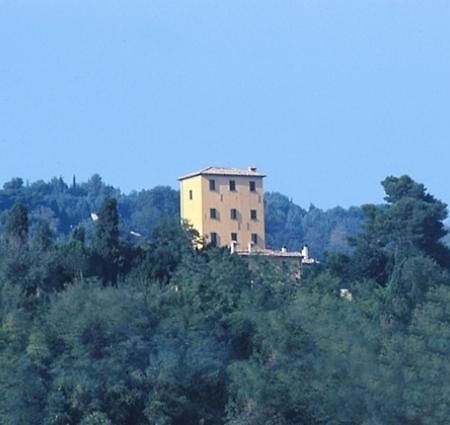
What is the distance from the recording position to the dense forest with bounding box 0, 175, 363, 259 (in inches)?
3355

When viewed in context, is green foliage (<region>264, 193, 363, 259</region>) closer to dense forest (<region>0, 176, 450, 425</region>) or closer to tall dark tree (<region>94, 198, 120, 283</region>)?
tall dark tree (<region>94, 198, 120, 283</region>)

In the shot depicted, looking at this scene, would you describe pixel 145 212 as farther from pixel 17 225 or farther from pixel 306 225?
pixel 17 225

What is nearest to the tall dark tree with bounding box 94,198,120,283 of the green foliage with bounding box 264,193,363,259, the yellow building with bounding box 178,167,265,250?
the yellow building with bounding box 178,167,265,250

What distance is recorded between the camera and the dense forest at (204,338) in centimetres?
3334

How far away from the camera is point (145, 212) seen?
290 feet

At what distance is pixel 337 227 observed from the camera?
9812 centimetres

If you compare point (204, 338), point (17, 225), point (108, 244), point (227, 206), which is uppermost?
point (227, 206)

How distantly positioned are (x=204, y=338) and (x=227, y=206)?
1583 centimetres

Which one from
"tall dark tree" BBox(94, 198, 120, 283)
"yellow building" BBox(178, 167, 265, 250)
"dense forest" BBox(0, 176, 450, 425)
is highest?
"yellow building" BBox(178, 167, 265, 250)

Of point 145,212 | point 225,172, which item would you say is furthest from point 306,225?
point 225,172

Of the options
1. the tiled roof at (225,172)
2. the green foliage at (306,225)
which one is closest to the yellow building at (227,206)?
the tiled roof at (225,172)

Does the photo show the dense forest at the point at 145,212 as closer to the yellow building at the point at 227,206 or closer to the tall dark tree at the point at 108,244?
the yellow building at the point at 227,206

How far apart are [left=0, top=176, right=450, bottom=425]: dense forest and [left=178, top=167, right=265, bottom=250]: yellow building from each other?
342 inches

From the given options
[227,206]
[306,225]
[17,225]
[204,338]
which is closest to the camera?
[204,338]
